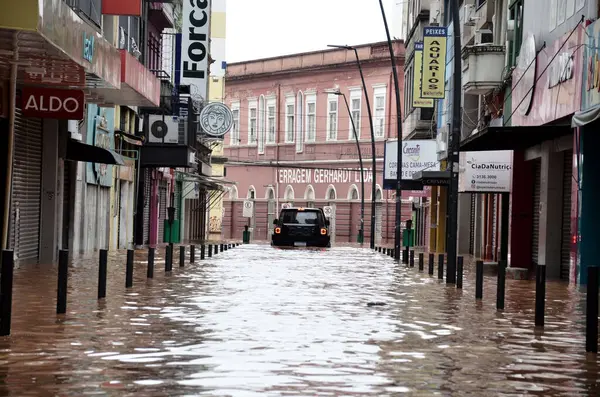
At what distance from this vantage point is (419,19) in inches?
2534

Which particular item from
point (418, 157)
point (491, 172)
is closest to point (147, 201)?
point (418, 157)

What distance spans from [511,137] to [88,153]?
10306 millimetres

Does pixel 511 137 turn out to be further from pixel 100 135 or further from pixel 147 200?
pixel 147 200

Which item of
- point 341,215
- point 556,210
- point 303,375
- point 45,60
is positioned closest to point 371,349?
point 303,375

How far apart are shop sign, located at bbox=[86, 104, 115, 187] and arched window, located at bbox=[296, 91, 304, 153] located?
4645cm

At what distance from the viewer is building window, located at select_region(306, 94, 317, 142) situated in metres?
88.1

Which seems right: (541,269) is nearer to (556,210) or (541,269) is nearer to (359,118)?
(556,210)

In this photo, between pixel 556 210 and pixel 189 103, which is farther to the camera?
pixel 189 103

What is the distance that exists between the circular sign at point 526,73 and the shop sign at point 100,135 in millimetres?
12206

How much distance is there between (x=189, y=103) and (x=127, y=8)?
17580 mm

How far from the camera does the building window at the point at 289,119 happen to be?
9000 centimetres

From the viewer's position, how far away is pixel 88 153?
3241 centimetres

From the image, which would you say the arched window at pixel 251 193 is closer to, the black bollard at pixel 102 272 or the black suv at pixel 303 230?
the black suv at pixel 303 230

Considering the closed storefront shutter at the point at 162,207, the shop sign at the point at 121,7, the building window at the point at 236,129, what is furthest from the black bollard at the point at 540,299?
the building window at the point at 236,129
